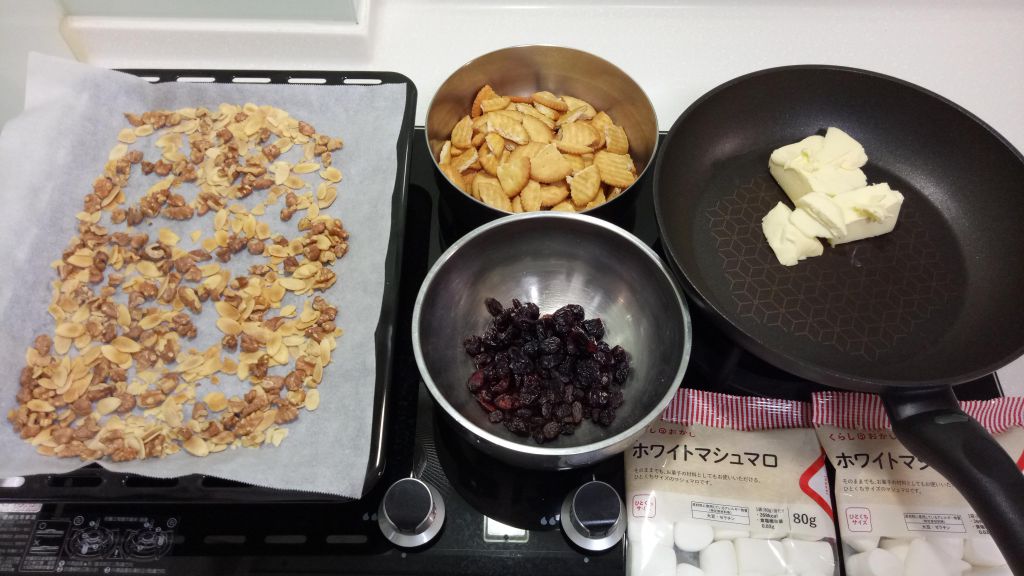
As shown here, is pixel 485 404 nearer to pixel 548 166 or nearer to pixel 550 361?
pixel 550 361

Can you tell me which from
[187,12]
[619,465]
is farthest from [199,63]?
[619,465]

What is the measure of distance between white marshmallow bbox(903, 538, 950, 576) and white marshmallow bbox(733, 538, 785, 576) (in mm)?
146

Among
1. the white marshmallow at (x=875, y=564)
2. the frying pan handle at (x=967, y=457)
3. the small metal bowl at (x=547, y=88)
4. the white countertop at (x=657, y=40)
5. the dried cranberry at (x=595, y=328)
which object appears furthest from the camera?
the white countertop at (x=657, y=40)

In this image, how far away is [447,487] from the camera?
2.64 ft

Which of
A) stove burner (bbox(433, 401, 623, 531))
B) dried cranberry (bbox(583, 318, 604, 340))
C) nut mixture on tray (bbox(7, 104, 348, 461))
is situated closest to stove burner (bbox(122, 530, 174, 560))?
nut mixture on tray (bbox(7, 104, 348, 461))

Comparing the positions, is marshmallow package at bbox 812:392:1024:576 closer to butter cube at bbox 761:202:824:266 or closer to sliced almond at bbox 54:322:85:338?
butter cube at bbox 761:202:824:266

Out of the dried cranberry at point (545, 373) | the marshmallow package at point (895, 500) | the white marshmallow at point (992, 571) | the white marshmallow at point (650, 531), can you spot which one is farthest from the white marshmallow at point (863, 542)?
the dried cranberry at point (545, 373)

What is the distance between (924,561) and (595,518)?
0.39 m

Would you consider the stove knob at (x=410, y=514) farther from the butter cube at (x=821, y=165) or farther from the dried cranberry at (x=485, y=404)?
the butter cube at (x=821, y=165)

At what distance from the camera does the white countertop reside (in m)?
1.15

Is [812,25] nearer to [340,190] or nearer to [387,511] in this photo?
[340,190]

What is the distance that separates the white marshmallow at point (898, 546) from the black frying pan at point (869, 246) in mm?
175

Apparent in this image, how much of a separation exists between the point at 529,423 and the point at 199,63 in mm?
945

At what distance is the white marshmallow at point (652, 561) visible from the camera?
747 millimetres
